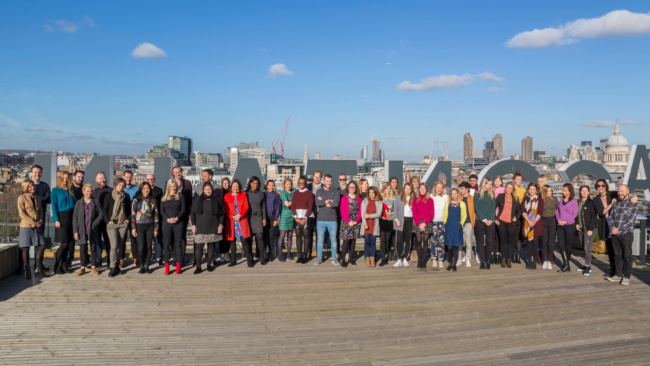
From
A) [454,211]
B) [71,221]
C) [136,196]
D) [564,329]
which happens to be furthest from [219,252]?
[564,329]

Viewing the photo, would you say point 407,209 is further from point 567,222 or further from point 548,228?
point 567,222

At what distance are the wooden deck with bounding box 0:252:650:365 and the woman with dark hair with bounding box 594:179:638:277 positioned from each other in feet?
1.97

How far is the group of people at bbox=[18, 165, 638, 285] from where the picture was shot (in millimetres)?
7914

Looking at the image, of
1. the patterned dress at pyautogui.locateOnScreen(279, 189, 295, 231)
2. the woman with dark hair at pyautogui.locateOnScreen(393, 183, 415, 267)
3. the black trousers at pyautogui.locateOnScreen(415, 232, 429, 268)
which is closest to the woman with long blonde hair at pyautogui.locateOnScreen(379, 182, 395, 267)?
the woman with dark hair at pyautogui.locateOnScreen(393, 183, 415, 267)

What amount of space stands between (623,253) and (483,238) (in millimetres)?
2451

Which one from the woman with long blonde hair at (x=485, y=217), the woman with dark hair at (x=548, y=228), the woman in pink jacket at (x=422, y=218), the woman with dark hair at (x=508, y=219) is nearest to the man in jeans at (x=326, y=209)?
the woman in pink jacket at (x=422, y=218)

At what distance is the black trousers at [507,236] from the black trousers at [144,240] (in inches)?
277

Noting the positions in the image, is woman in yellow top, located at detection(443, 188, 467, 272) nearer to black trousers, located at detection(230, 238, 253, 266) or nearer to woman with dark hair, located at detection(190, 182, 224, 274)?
black trousers, located at detection(230, 238, 253, 266)

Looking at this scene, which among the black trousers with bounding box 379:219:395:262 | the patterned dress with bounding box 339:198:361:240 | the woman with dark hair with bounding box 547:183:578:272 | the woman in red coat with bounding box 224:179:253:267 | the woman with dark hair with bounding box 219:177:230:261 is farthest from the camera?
the woman with dark hair with bounding box 219:177:230:261

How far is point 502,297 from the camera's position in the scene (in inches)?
274

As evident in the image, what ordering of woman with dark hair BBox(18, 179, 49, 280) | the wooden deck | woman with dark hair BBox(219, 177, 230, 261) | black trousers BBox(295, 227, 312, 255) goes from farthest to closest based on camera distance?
1. black trousers BBox(295, 227, 312, 255)
2. woman with dark hair BBox(219, 177, 230, 261)
3. woman with dark hair BBox(18, 179, 49, 280)
4. the wooden deck

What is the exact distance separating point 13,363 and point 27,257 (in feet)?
12.4

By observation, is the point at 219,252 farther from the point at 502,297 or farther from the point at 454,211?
the point at 502,297

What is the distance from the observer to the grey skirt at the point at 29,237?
7449 millimetres
